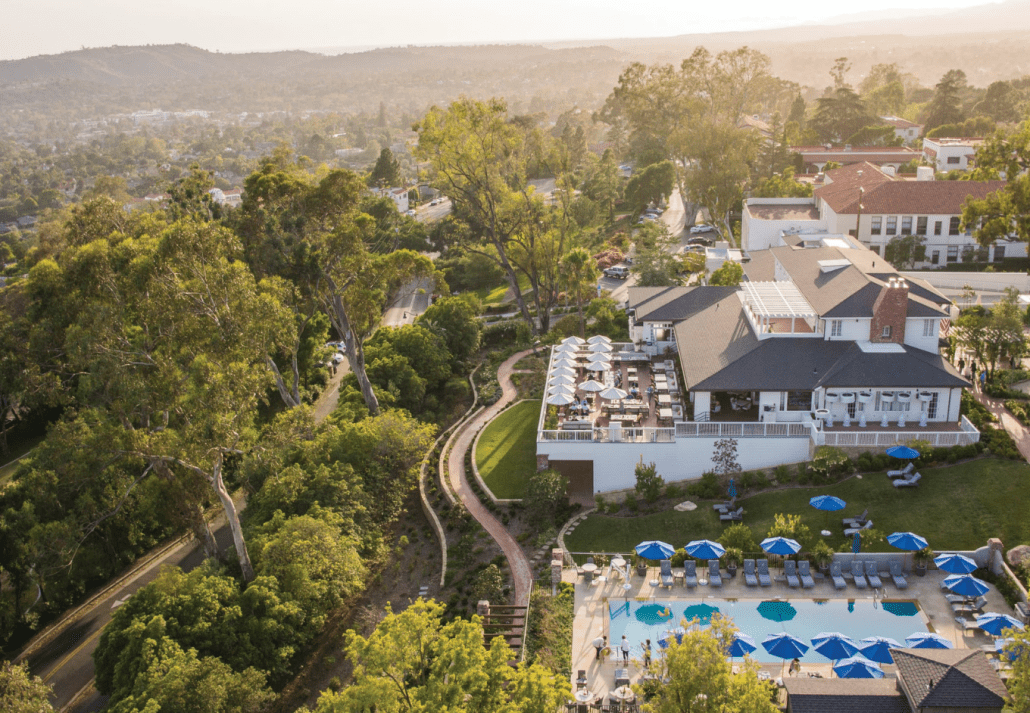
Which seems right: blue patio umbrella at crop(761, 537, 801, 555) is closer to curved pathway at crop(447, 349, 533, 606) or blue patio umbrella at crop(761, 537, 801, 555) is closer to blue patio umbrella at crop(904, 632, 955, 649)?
blue patio umbrella at crop(904, 632, 955, 649)

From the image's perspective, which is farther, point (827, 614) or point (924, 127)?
point (924, 127)

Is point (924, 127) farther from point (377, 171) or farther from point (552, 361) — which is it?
point (552, 361)

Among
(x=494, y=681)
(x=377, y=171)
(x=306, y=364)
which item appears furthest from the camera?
(x=377, y=171)

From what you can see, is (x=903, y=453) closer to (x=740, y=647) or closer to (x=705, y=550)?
(x=705, y=550)

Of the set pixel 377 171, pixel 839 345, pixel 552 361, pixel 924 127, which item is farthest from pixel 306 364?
pixel 924 127

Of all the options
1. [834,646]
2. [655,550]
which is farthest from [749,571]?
[834,646]

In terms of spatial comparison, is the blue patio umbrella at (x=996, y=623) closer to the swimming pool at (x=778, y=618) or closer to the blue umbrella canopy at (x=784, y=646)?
the swimming pool at (x=778, y=618)
